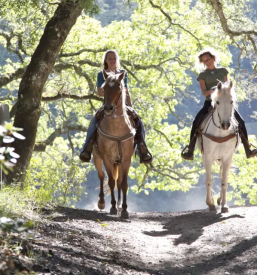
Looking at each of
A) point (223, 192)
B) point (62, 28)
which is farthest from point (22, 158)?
point (223, 192)

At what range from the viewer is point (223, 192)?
31.8 ft

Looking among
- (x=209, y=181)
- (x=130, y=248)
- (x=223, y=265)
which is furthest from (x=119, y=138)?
(x=223, y=265)

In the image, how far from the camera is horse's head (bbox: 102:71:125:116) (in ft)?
26.5

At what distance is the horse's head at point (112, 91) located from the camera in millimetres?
8070

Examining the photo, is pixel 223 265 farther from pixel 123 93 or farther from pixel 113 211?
pixel 113 211

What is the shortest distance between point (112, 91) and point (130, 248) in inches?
117

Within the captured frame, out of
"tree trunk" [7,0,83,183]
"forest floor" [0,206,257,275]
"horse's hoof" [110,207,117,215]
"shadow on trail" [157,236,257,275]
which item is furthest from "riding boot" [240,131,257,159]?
"tree trunk" [7,0,83,183]

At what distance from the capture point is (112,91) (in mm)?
8102

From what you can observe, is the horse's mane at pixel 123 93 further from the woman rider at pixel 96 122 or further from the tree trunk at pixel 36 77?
the tree trunk at pixel 36 77

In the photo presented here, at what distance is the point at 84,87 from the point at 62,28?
37.0 feet

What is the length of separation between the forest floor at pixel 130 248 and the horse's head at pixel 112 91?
1872mm

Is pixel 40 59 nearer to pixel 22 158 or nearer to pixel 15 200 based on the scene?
pixel 22 158

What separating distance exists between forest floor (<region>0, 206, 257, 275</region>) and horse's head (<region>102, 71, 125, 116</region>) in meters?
1.87

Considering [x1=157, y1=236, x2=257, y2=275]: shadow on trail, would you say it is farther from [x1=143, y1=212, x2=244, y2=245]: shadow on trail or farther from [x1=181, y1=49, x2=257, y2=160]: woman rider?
[x1=181, y1=49, x2=257, y2=160]: woman rider
